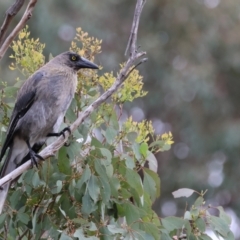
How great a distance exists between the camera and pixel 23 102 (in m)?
3.78

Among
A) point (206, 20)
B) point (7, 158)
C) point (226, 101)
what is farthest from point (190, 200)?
point (7, 158)

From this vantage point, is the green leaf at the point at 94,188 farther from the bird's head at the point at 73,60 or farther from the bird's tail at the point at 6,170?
the bird's head at the point at 73,60

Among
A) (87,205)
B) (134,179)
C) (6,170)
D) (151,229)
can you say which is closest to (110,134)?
(134,179)

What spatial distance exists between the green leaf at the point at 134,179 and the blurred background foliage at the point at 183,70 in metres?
6.69

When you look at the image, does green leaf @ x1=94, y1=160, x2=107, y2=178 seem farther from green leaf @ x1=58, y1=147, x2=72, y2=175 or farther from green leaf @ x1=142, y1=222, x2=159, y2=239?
green leaf @ x1=142, y1=222, x2=159, y2=239

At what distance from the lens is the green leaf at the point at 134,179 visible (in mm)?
2990

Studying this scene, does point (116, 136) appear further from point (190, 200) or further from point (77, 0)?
point (77, 0)

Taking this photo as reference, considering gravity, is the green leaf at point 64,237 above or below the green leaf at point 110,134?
below

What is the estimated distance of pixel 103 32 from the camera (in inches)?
421

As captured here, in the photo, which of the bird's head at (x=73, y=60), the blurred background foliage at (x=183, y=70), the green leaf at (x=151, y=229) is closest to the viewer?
the green leaf at (x=151, y=229)

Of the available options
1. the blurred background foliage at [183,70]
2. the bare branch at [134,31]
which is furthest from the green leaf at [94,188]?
the blurred background foliage at [183,70]

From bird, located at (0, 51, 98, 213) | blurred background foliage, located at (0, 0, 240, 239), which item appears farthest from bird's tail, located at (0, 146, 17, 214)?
blurred background foliage, located at (0, 0, 240, 239)

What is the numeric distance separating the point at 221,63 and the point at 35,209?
7.91 m

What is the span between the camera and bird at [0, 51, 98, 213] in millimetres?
3694
